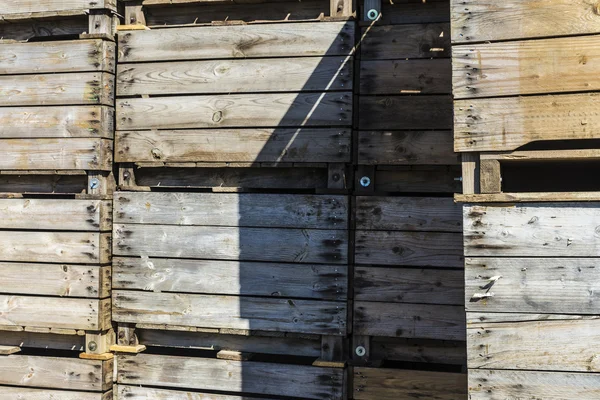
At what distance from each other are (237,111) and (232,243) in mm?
915

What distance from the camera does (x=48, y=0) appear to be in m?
5.27

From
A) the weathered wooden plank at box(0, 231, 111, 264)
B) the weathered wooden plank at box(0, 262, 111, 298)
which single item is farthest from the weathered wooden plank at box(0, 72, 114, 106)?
the weathered wooden plank at box(0, 262, 111, 298)

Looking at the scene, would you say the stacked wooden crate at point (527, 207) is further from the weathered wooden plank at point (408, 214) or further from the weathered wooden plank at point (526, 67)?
the weathered wooden plank at point (408, 214)

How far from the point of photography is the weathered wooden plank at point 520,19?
3471 millimetres

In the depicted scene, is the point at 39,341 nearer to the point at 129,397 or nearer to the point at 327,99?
the point at 129,397

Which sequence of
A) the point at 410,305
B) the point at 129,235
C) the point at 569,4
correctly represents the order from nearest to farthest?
the point at 569,4, the point at 410,305, the point at 129,235

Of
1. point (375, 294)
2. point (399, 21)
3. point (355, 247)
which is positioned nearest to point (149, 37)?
point (399, 21)

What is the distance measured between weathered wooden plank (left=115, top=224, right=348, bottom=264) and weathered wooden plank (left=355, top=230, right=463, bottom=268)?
0.14 m

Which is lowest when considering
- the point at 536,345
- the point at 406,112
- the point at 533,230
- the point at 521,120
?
the point at 536,345

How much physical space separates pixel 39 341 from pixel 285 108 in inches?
100

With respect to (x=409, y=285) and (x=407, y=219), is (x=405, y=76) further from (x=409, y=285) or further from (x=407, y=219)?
(x=409, y=285)

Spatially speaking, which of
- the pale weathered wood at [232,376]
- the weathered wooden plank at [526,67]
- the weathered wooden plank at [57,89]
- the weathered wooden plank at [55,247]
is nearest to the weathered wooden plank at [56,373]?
the pale weathered wood at [232,376]

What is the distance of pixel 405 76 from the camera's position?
475 cm

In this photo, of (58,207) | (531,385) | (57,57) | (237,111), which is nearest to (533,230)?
(531,385)
